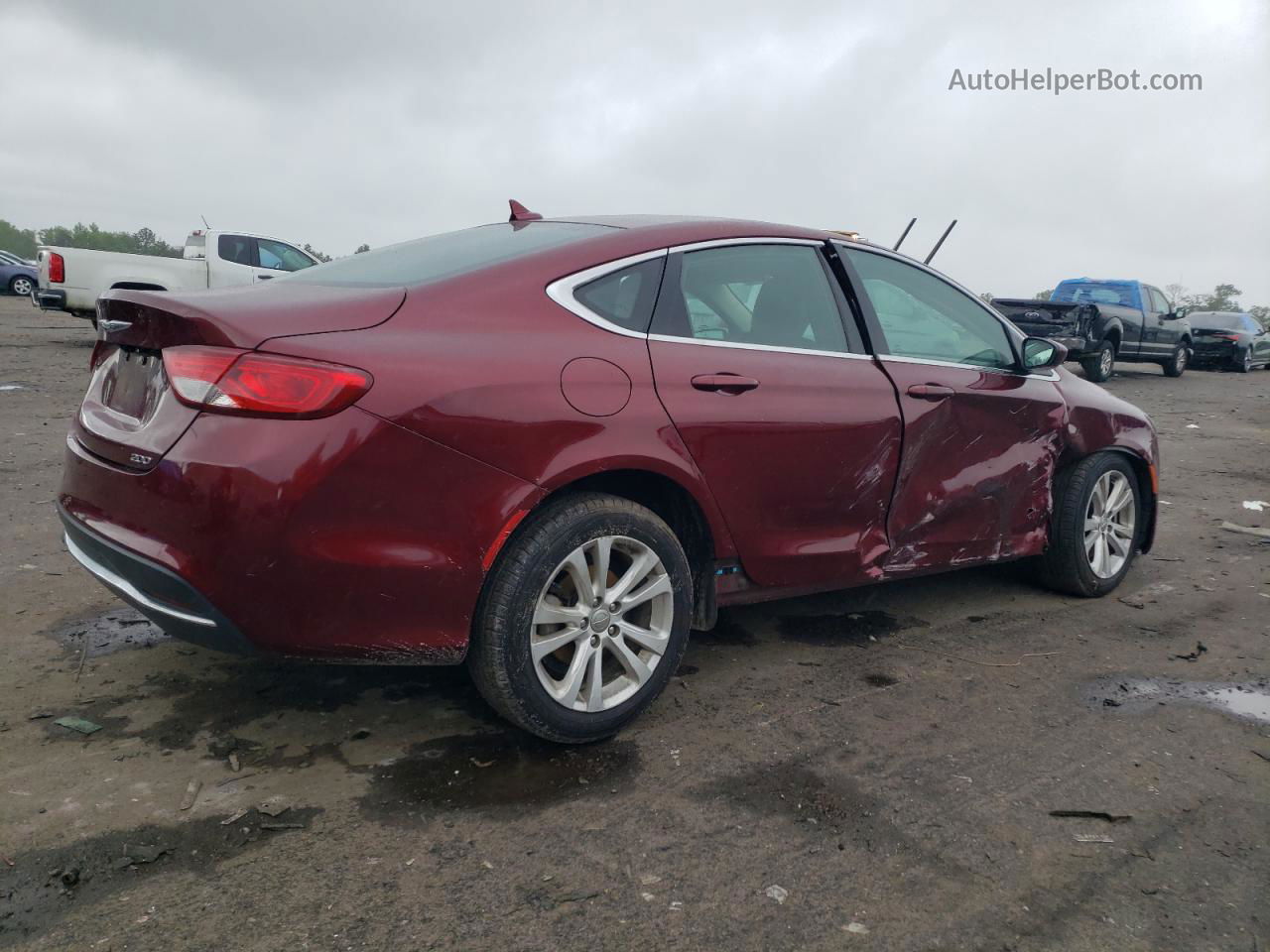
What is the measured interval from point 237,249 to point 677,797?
14953mm

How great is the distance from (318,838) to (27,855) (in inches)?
25.5

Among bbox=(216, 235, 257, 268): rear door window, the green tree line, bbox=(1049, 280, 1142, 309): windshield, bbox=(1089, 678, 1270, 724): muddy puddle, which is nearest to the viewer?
bbox=(1089, 678, 1270, 724): muddy puddle

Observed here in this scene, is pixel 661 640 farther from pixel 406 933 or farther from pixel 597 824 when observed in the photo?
pixel 406 933

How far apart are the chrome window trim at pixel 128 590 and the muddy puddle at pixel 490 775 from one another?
0.65 m

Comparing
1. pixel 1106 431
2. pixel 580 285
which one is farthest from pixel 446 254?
pixel 1106 431

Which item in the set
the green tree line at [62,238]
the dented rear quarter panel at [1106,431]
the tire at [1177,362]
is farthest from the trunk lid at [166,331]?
the green tree line at [62,238]

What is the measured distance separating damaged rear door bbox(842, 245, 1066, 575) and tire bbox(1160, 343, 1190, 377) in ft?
57.8

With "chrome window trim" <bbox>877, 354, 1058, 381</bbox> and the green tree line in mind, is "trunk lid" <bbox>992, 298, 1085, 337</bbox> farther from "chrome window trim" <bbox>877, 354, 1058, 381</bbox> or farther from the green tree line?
the green tree line

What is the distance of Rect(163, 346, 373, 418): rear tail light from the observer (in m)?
2.47

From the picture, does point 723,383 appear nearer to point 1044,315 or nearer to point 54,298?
point 1044,315

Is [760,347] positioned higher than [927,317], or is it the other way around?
[927,317]

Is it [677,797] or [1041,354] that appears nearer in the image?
[677,797]

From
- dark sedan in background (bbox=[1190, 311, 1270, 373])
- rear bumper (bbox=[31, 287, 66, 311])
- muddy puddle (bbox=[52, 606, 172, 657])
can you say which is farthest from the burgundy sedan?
dark sedan in background (bbox=[1190, 311, 1270, 373])

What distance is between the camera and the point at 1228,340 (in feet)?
75.0
